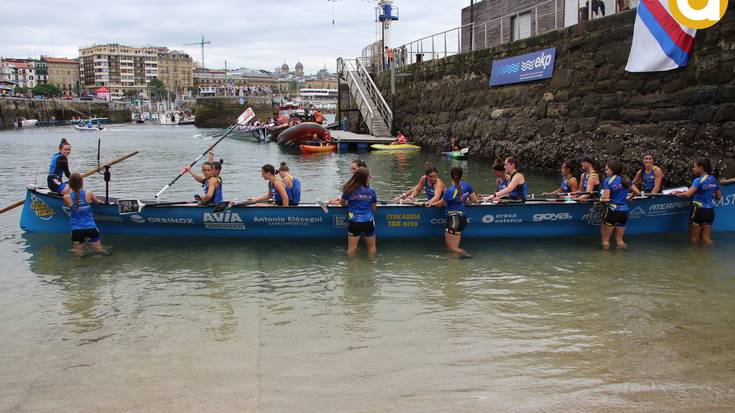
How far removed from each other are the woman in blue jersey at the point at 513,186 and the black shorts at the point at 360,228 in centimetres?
257

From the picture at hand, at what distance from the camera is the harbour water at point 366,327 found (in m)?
5.33

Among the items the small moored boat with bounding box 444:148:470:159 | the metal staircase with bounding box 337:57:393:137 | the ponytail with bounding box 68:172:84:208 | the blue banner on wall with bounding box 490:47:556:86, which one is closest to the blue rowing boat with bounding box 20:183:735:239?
the ponytail with bounding box 68:172:84:208

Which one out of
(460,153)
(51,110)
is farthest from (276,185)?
(51,110)

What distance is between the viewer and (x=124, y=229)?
11289 mm

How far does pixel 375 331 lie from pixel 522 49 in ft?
63.0

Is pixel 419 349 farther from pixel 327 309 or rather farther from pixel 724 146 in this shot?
pixel 724 146

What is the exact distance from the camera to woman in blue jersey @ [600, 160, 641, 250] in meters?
10.4

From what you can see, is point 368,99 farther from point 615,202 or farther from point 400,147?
point 615,202

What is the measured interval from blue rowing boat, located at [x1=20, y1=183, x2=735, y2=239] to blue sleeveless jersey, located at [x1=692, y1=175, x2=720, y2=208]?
557mm

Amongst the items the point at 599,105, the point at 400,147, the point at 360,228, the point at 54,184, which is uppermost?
the point at 599,105

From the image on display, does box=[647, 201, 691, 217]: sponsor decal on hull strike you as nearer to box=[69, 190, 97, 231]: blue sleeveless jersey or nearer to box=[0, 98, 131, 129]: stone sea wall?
box=[69, 190, 97, 231]: blue sleeveless jersey

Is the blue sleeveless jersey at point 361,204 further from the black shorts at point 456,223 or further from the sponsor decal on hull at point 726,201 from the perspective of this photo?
the sponsor decal on hull at point 726,201

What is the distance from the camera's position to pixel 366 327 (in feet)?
23.1

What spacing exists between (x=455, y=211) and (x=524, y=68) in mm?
14551
